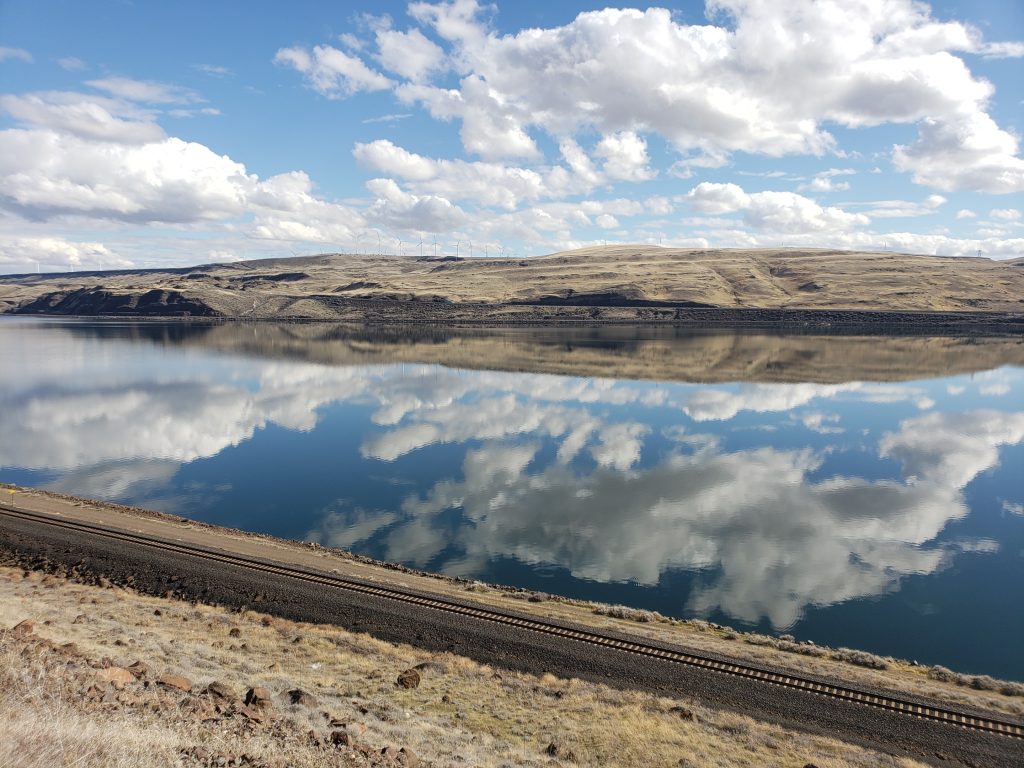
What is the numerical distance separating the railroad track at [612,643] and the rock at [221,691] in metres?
8.98

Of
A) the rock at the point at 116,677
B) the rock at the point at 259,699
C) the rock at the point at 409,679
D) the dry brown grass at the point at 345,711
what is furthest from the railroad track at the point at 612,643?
the rock at the point at 116,677

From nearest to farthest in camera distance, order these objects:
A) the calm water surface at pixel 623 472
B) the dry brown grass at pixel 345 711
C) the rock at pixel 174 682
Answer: the dry brown grass at pixel 345 711 < the rock at pixel 174 682 < the calm water surface at pixel 623 472

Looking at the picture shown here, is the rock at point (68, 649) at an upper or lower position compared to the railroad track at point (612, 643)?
upper

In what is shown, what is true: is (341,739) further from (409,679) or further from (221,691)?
(409,679)

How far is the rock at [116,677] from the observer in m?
16.3

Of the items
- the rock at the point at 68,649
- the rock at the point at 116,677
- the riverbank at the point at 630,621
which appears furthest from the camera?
the riverbank at the point at 630,621

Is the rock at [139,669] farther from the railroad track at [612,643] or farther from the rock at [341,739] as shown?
the railroad track at [612,643]

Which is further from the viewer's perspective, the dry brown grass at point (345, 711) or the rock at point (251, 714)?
the rock at point (251, 714)

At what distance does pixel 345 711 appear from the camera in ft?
57.8

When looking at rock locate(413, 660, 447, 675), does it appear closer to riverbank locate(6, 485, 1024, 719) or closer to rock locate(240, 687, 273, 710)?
rock locate(240, 687, 273, 710)

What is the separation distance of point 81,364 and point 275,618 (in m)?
113

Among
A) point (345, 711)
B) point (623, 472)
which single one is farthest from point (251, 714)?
point (623, 472)

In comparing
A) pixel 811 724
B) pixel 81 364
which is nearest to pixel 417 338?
pixel 81 364

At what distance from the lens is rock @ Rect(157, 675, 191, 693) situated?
17094 mm
